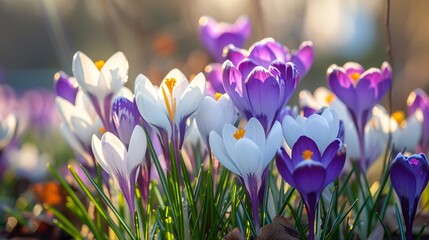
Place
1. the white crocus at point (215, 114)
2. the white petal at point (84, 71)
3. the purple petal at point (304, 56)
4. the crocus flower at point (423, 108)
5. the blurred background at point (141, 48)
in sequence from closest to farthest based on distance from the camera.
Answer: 1. the white crocus at point (215, 114)
2. the white petal at point (84, 71)
3. the purple petal at point (304, 56)
4. the crocus flower at point (423, 108)
5. the blurred background at point (141, 48)

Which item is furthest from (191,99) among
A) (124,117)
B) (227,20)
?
(227,20)

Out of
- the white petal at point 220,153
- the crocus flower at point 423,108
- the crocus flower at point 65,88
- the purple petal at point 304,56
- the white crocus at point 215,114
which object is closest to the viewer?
the white petal at point 220,153

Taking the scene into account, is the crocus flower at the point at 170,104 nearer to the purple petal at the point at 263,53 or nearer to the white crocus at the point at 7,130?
the purple petal at the point at 263,53

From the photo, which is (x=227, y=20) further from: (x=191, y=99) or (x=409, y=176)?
(x=409, y=176)

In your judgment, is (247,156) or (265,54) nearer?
(247,156)

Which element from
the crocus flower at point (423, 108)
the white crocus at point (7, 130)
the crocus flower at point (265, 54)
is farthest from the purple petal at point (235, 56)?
the white crocus at point (7, 130)

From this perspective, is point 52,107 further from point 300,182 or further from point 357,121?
point 300,182

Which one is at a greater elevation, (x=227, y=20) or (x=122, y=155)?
(x=227, y=20)

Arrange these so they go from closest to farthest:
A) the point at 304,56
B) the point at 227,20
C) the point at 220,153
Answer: the point at 220,153, the point at 304,56, the point at 227,20

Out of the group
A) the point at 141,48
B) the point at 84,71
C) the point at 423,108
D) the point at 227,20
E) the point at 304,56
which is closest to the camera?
the point at 84,71
